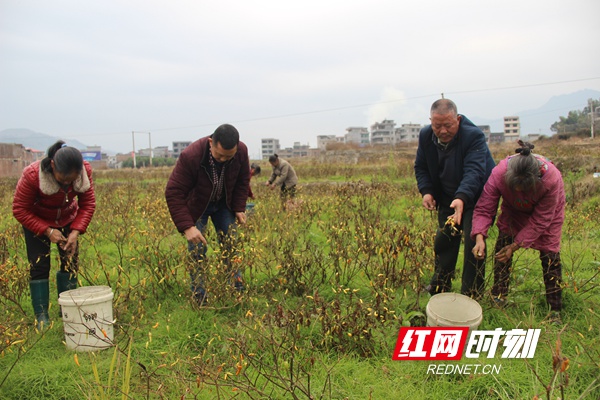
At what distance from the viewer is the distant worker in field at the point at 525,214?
294 cm

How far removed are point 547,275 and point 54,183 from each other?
13.1 ft

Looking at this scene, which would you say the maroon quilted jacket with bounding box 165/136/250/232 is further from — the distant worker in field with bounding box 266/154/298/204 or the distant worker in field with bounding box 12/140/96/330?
the distant worker in field with bounding box 266/154/298/204

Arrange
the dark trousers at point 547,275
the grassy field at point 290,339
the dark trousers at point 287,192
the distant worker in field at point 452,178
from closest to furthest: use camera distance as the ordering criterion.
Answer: the grassy field at point 290,339, the dark trousers at point 547,275, the distant worker in field at point 452,178, the dark trousers at point 287,192

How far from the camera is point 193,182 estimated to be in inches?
151

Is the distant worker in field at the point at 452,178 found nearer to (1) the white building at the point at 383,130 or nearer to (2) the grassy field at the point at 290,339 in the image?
(2) the grassy field at the point at 290,339

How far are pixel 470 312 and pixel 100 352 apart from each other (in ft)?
8.78

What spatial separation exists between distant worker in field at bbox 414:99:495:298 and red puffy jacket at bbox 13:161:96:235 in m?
2.95

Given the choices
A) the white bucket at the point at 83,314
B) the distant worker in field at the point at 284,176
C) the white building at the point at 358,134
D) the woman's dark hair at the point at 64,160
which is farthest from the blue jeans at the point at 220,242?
the white building at the point at 358,134

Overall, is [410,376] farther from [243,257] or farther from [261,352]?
[243,257]

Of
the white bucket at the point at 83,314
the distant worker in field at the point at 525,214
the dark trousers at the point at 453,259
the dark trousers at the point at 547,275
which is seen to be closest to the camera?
the distant worker in field at the point at 525,214

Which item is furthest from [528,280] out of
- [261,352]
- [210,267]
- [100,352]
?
[100,352]

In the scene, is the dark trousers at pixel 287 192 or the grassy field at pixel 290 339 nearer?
the grassy field at pixel 290 339

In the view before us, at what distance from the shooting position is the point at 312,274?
397 centimetres

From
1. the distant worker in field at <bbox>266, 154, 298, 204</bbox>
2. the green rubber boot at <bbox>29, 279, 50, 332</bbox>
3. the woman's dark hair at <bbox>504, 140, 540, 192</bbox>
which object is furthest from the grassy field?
the distant worker in field at <bbox>266, 154, 298, 204</bbox>
